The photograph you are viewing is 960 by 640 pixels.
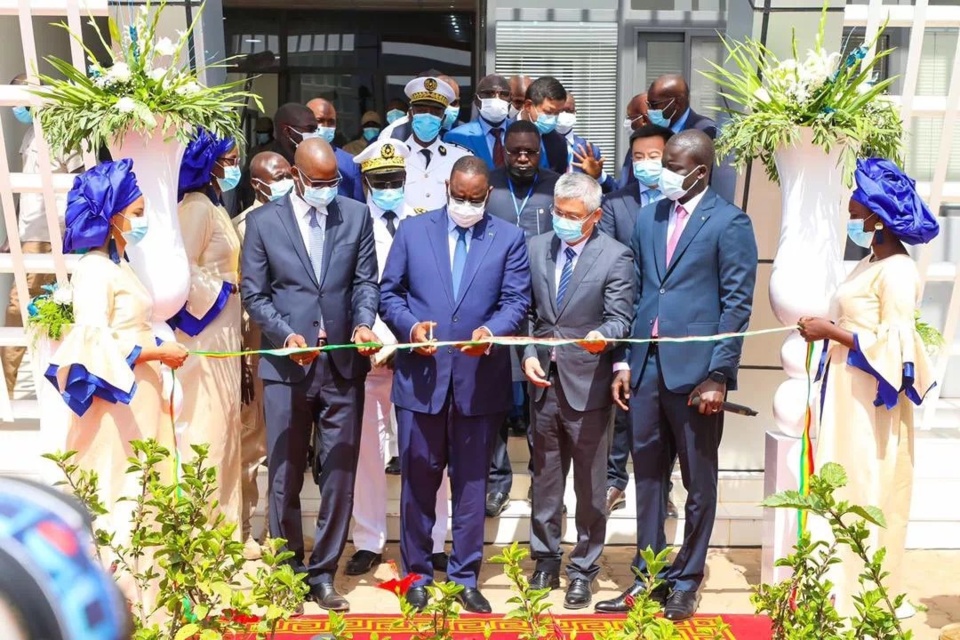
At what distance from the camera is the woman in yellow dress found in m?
4.37

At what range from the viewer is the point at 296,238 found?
5008 millimetres

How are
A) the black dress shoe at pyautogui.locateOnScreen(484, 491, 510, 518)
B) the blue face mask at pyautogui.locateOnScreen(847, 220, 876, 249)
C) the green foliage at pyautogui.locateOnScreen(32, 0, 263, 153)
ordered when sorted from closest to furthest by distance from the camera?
the blue face mask at pyautogui.locateOnScreen(847, 220, 876, 249)
the green foliage at pyautogui.locateOnScreen(32, 0, 263, 153)
the black dress shoe at pyautogui.locateOnScreen(484, 491, 510, 518)

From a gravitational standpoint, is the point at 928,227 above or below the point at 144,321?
above

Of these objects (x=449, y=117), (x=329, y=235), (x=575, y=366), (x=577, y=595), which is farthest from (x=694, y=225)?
(x=449, y=117)

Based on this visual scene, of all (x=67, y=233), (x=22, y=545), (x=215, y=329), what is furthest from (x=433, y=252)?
(x=22, y=545)

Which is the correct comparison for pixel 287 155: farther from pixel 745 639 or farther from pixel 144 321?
pixel 745 639

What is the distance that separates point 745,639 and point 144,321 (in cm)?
261

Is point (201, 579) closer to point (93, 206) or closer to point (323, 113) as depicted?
point (93, 206)

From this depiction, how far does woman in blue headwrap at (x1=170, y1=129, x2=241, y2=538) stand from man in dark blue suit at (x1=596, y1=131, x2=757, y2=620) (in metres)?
1.73

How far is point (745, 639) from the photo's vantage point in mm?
4746

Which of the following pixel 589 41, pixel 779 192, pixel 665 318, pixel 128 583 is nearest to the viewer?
pixel 128 583

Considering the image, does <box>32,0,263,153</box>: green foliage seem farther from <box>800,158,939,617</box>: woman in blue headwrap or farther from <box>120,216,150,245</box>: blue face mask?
<box>800,158,939,617</box>: woman in blue headwrap

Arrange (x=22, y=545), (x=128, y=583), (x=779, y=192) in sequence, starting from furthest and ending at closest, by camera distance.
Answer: (x=779, y=192) < (x=128, y=583) < (x=22, y=545)

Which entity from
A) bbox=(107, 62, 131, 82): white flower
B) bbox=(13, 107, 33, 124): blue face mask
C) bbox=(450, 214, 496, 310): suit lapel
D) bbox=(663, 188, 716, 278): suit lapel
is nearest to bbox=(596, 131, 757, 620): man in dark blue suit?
bbox=(663, 188, 716, 278): suit lapel
